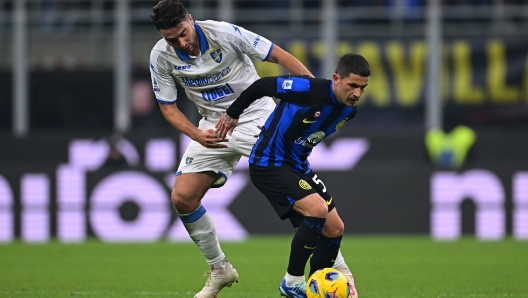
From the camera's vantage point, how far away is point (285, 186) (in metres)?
5.75

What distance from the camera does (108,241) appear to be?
1268cm

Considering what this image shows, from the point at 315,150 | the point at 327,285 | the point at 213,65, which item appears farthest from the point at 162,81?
the point at 315,150

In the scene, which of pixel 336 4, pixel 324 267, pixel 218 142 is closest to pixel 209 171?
pixel 218 142

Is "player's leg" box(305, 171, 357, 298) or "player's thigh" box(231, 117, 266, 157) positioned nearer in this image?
"player's leg" box(305, 171, 357, 298)

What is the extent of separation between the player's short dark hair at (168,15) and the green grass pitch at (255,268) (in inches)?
81.2

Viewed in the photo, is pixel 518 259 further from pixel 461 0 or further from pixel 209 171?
pixel 461 0

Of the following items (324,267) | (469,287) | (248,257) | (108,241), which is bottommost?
(108,241)

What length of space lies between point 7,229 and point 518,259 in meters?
6.99

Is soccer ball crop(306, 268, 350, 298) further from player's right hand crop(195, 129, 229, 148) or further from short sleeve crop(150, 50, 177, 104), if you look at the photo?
short sleeve crop(150, 50, 177, 104)

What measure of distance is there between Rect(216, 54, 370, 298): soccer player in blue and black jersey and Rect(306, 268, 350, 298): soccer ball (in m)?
0.10

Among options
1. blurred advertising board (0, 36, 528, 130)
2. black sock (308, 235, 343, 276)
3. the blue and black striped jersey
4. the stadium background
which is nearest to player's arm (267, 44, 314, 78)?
the blue and black striped jersey

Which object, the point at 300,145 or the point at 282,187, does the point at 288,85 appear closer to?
the point at 300,145

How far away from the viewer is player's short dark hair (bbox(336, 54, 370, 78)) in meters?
5.52

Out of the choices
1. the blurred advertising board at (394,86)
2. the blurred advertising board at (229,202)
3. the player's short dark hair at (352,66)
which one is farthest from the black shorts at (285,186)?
the blurred advertising board at (394,86)
